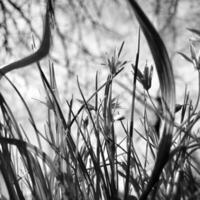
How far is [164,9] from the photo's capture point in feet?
5.86

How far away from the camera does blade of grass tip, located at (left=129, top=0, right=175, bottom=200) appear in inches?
6.7

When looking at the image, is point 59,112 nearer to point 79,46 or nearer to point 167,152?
point 167,152

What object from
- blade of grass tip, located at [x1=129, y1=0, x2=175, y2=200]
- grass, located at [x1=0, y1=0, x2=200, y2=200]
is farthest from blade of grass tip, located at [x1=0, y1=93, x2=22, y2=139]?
blade of grass tip, located at [x1=129, y1=0, x2=175, y2=200]

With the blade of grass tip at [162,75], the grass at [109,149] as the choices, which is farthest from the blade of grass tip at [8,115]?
the blade of grass tip at [162,75]

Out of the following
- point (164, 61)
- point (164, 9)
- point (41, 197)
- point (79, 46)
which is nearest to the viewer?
point (164, 61)

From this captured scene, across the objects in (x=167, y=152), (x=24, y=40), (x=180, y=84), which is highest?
(x=24, y=40)

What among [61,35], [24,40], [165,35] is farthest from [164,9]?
[24,40]

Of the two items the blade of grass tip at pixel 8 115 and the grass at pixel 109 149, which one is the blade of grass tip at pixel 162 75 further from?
the blade of grass tip at pixel 8 115

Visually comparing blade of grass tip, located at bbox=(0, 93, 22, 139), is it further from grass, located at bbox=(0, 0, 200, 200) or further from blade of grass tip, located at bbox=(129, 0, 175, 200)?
blade of grass tip, located at bbox=(129, 0, 175, 200)

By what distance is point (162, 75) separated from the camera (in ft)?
0.61

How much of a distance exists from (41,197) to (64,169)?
33 mm

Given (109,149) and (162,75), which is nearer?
(162,75)

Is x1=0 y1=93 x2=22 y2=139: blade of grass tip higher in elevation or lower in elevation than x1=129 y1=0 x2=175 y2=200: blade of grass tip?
higher

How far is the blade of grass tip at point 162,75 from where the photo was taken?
6.7 inches
